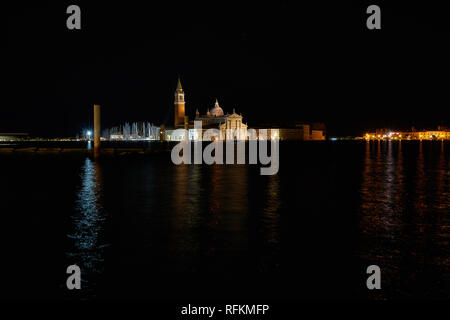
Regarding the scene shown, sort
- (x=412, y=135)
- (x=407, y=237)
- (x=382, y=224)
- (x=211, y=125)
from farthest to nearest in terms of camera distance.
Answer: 1. (x=412, y=135)
2. (x=211, y=125)
3. (x=382, y=224)
4. (x=407, y=237)

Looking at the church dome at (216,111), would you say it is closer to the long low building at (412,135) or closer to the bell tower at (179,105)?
the bell tower at (179,105)

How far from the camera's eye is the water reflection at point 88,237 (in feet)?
23.8

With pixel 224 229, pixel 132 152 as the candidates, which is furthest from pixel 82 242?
pixel 132 152

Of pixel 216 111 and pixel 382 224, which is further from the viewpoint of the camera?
pixel 216 111

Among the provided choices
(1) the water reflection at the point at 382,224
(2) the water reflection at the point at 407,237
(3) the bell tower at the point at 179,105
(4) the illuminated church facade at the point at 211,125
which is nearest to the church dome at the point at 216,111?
(4) the illuminated church facade at the point at 211,125

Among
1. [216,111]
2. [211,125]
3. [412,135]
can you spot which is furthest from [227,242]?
[412,135]

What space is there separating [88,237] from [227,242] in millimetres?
2725

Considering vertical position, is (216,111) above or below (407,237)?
above

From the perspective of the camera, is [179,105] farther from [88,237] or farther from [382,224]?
[88,237]

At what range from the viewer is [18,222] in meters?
11.1

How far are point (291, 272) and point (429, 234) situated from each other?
3862mm

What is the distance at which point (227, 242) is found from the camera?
9.00 meters

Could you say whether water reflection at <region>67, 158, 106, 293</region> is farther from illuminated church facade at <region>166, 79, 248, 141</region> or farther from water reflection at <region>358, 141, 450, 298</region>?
illuminated church facade at <region>166, 79, 248, 141</region>
